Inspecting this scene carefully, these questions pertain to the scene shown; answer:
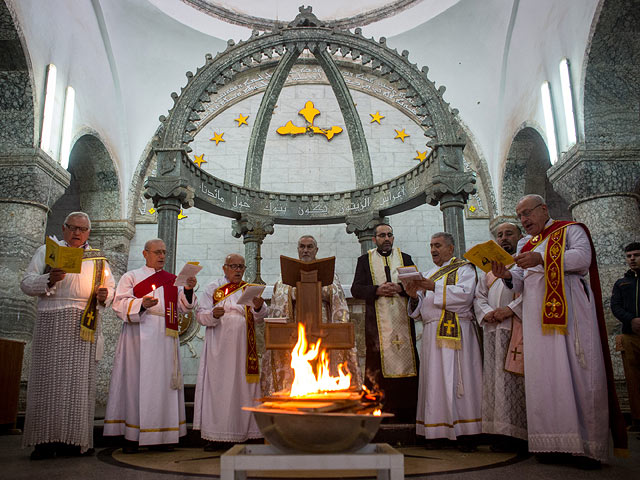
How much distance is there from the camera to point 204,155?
443 inches

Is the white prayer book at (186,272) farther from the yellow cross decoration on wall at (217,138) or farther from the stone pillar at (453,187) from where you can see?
the yellow cross decoration on wall at (217,138)

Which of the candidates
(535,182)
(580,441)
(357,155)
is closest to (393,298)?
(580,441)

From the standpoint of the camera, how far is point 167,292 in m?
4.68

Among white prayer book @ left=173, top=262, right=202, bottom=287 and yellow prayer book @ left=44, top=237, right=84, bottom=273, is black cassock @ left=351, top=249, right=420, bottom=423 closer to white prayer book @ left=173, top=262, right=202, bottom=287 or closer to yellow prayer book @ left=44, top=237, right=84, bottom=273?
white prayer book @ left=173, top=262, right=202, bottom=287

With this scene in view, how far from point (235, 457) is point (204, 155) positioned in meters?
9.56

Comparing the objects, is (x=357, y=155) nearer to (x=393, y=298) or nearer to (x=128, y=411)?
(x=393, y=298)

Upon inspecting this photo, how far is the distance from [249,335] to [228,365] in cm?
31

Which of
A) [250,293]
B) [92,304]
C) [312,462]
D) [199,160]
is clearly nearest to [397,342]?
[250,293]

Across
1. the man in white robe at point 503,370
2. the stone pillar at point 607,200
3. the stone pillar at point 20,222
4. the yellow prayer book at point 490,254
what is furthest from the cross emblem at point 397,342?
the stone pillar at point 20,222

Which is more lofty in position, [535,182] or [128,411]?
[535,182]

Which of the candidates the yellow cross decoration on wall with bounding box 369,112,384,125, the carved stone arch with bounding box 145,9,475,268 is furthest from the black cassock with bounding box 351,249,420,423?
the yellow cross decoration on wall with bounding box 369,112,384,125

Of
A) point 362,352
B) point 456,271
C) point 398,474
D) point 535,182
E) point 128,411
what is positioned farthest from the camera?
point 535,182

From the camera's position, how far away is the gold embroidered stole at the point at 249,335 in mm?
4672

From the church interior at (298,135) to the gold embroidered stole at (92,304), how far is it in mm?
922
